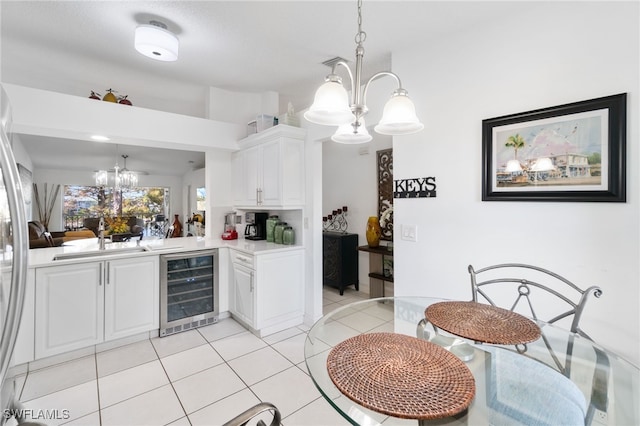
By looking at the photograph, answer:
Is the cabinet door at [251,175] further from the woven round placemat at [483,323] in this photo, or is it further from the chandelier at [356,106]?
the woven round placemat at [483,323]

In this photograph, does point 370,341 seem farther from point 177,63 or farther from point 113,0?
point 177,63

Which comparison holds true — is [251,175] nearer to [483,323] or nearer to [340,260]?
[340,260]

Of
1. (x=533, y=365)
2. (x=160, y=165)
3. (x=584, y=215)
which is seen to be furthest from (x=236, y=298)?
(x=160, y=165)

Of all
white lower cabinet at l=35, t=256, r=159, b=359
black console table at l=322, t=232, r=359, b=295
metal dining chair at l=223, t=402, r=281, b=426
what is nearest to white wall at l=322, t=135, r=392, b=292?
black console table at l=322, t=232, r=359, b=295

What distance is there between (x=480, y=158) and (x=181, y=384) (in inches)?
107

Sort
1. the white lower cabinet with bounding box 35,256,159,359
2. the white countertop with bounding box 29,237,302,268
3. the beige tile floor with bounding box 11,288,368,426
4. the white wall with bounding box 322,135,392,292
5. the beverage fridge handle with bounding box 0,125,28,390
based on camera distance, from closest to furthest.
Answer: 1. the beverage fridge handle with bounding box 0,125,28,390
2. the beige tile floor with bounding box 11,288,368,426
3. the white lower cabinet with bounding box 35,256,159,359
4. the white countertop with bounding box 29,237,302,268
5. the white wall with bounding box 322,135,392,292

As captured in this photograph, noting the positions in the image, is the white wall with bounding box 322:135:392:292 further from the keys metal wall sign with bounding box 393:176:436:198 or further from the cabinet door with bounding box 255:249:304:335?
the keys metal wall sign with bounding box 393:176:436:198

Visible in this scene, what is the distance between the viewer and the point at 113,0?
1900 millimetres

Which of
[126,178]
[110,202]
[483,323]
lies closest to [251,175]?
[483,323]

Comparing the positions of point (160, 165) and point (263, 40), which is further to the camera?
point (160, 165)

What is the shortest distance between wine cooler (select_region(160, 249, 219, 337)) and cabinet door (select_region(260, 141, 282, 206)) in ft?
2.84

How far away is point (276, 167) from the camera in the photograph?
305cm

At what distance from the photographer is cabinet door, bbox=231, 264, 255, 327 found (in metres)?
2.89

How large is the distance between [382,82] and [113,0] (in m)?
2.06
